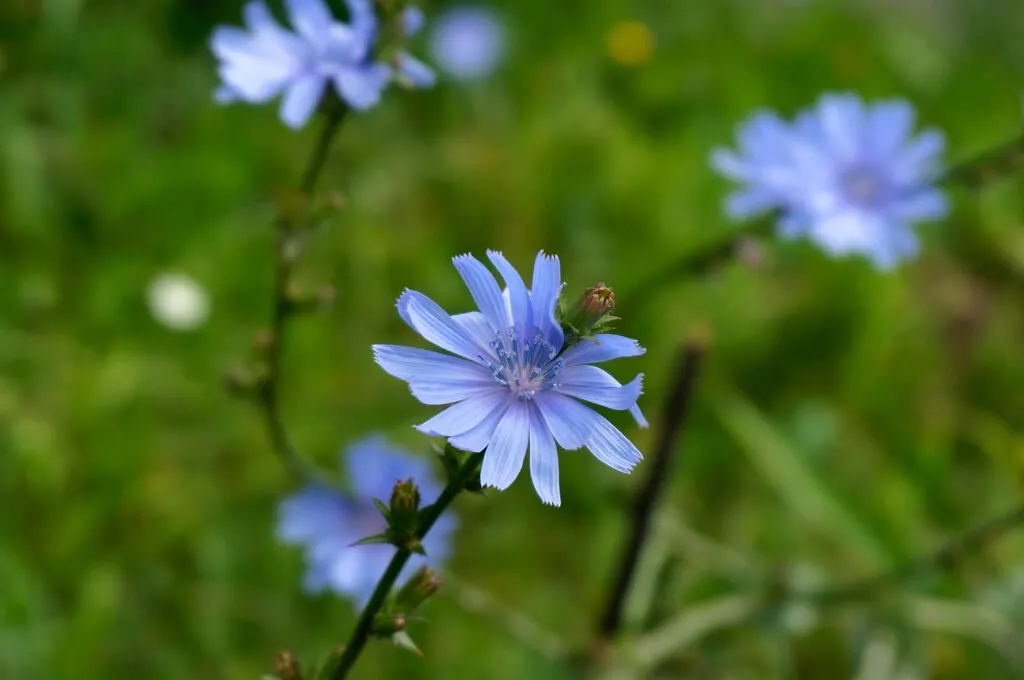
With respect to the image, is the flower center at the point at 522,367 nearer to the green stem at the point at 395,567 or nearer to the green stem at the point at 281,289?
the green stem at the point at 395,567

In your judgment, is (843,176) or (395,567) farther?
(843,176)

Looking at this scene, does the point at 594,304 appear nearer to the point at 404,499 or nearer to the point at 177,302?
the point at 404,499

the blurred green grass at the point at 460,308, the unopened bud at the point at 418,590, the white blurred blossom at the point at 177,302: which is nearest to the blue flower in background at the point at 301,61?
the unopened bud at the point at 418,590

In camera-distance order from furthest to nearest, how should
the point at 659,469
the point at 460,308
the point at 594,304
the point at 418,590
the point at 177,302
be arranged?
1. the point at 460,308
2. the point at 177,302
3. the point at 659,469
4. the point at 418,590
5. the point at 594,304

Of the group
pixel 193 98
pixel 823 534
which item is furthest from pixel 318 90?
pixel 823 534

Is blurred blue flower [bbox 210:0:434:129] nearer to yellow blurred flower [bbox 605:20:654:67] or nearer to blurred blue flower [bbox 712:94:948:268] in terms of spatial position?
blurred blue flower [bbox 712:94:948:268]

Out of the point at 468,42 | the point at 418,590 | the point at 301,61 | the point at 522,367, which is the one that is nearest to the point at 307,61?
the point at 301,61
